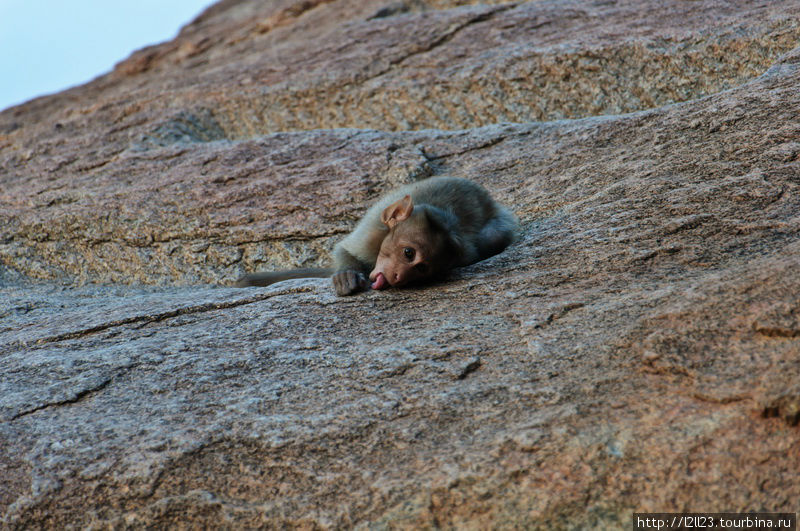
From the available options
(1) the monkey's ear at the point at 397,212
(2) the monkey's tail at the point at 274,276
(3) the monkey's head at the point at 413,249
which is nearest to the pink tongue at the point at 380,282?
(3) the monkey's head at the point at 413,249

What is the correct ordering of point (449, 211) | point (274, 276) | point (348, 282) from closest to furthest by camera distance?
point (348, 282) → point (449, 211) → point (274, 276)

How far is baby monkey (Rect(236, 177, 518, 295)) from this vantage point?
4.15 metres

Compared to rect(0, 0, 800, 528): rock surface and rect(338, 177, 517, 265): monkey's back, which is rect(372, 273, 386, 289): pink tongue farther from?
rect(338, 177, 517, 265): monkey's back

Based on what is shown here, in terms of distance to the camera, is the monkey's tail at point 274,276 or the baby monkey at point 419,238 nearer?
the baby monkey at point 419,238

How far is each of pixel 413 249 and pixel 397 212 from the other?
432 mm

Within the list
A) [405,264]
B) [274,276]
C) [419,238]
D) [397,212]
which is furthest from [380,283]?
[274,276]

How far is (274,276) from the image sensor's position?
5027mm

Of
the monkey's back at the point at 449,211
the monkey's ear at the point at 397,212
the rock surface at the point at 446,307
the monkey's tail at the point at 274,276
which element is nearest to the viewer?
the rock surface at the point at 446,307

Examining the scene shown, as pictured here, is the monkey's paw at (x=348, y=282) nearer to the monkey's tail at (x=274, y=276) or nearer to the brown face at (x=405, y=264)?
the brown face at (x=405, y=264)

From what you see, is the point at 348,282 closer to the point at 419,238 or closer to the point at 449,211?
the point at 419,238

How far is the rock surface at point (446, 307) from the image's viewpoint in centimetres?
238

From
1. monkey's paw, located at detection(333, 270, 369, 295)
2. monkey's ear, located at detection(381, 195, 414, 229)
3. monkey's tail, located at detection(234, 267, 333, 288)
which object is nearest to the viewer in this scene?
monkey's paw, located at detection(333, 270, 369, 295)

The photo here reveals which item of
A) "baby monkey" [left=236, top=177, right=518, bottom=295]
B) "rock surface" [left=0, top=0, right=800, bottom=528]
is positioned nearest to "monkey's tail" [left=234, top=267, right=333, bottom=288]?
"baby monkey" [left=236, top=177, right=518, bottom=295]

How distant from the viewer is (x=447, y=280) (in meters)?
4.20
